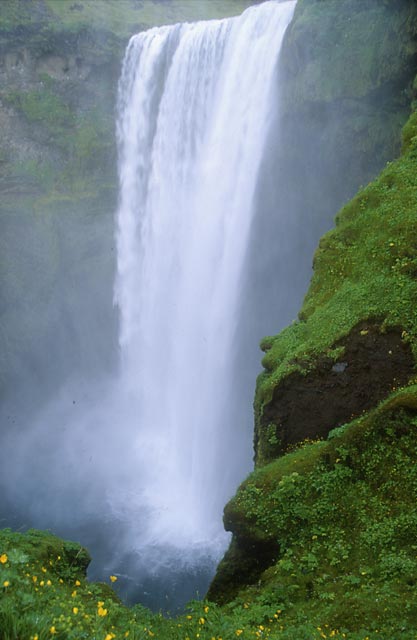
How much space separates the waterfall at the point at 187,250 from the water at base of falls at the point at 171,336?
6 centimetres

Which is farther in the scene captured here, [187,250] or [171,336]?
[171,336]

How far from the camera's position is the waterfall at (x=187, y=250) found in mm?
18797

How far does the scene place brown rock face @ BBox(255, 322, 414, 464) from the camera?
827 cm

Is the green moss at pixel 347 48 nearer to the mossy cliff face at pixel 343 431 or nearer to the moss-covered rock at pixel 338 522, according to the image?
the mossy cliff face at pixel 343 431

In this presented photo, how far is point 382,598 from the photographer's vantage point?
5.34 m

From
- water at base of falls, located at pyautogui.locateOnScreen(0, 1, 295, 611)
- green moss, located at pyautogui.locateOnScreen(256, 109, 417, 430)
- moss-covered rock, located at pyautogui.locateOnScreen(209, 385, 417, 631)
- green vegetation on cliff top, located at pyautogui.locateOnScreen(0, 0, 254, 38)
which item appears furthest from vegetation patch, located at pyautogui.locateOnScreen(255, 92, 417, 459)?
green vegetation on cliff top, located at pyautogui.locateOnScreen(0, 0, 254, 38)

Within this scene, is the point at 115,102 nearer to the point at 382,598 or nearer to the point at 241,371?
the point at 241,371

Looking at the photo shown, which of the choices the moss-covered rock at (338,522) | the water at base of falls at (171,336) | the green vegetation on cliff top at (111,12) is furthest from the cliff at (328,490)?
the green vegetation on cliff top at (111,12)

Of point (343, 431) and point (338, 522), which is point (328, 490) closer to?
point (338, 522)

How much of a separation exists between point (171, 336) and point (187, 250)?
3756 mm

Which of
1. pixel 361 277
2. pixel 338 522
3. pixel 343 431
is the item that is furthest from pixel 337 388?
pixel 338 522

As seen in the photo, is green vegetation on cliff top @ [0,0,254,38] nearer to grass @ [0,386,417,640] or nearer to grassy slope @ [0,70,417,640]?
grassy slope @ [0,70,417,640]

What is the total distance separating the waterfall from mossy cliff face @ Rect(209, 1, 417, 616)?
8.36 m

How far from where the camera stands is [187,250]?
71.9ft
